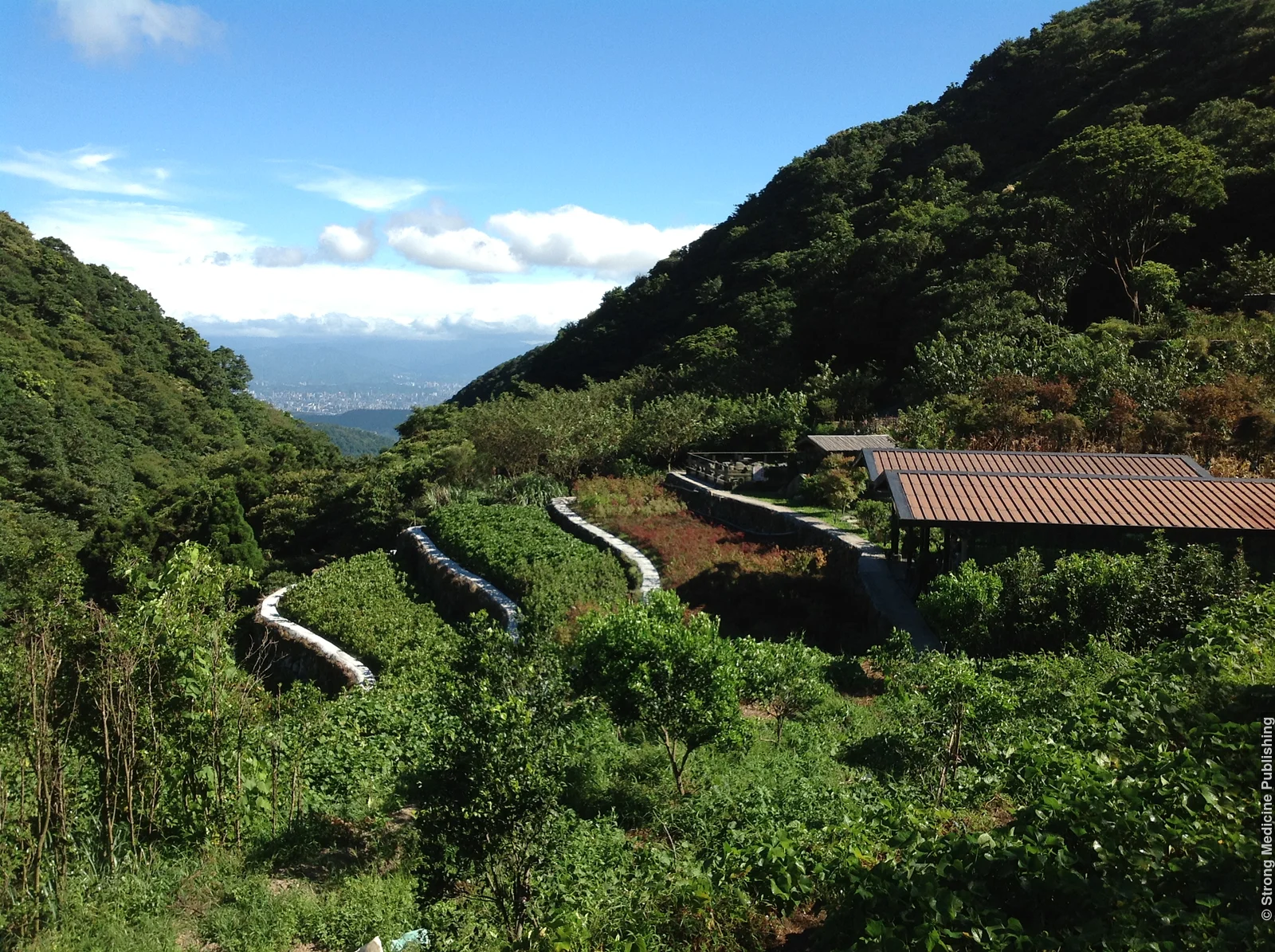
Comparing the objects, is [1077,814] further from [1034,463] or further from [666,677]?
[1034,463]

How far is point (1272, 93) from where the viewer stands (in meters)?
36.0

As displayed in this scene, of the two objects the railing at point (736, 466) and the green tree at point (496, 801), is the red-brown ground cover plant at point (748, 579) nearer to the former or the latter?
the railing at point (736, 466)

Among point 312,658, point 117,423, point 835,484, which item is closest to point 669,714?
point 312,658

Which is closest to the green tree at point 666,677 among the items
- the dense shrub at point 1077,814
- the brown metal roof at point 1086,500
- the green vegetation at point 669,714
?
the green vegetation at point 669,714

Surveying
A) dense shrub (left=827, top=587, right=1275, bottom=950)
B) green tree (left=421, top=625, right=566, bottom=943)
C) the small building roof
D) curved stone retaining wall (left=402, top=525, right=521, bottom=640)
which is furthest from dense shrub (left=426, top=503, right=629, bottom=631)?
the small building roof

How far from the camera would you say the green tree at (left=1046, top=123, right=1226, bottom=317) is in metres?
30.8

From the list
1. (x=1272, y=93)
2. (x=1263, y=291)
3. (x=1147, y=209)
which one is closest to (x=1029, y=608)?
(x=1263, y=291)

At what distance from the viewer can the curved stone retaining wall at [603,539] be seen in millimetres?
17125

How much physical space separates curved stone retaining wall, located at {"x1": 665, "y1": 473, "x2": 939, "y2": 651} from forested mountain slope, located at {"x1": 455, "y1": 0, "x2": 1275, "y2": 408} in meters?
8.95

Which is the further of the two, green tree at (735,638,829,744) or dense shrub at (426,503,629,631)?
dense shrub at (426,503,629,631)

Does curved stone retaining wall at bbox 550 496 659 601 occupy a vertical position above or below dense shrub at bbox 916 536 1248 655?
below

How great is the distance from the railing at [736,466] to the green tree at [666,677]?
60.1 ft

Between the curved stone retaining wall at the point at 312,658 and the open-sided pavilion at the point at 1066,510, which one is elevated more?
Result: the open-sided pavilion at the point at 1066,510

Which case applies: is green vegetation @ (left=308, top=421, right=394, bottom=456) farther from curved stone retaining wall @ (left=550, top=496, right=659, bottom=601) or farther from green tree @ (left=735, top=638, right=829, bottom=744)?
green tree @ (left=735, top=638, right=829, bottom=744)
